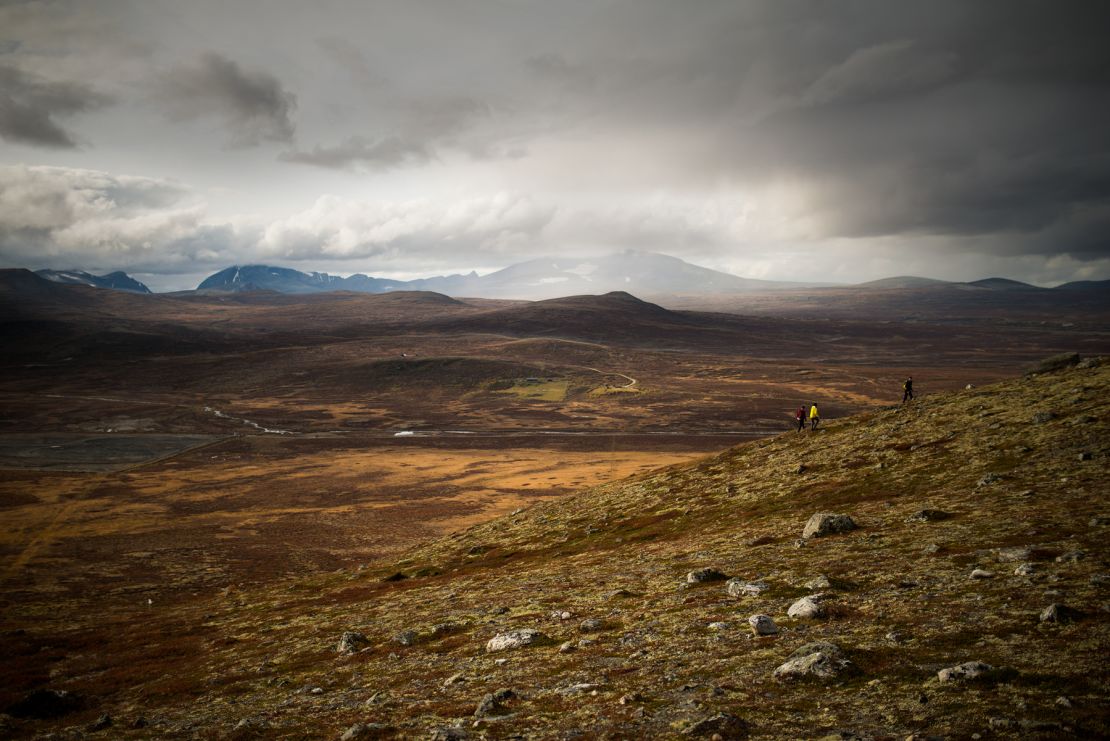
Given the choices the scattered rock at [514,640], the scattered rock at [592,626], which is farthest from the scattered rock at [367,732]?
the scattered rock at [592,626]

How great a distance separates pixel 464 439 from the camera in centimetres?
13575

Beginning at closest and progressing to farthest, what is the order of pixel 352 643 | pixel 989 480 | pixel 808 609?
pixel 808 609
pixel 352 643
pixel 989 480

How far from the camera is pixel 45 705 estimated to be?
20.2 meters

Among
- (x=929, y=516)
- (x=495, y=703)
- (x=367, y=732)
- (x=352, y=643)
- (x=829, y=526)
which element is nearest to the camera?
(x=367, y=732)

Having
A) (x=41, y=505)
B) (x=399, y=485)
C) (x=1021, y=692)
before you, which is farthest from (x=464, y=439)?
(x=1021, y=692)

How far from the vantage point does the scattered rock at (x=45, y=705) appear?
19625 millimetres

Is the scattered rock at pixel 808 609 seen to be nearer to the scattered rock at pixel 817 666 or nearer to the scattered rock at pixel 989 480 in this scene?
the scattered rock at pixel 817 666

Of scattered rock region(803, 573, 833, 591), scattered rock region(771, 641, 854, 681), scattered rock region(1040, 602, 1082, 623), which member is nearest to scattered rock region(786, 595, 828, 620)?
scattered rock region(803, 573, 833, 591)

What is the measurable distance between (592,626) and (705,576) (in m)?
5.69

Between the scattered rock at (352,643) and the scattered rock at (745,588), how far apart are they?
46.4 feet

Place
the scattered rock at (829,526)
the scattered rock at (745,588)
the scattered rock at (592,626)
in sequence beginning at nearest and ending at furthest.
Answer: the scattered rock at (592,626) → the scattered rock at (745,588) → the scattered rock at (829,526)

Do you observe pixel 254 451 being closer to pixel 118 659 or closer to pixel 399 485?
pixel 399 485

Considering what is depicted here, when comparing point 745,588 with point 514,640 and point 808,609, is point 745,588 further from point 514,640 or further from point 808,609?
point 514,640

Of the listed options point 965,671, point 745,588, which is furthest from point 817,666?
point 745,588
